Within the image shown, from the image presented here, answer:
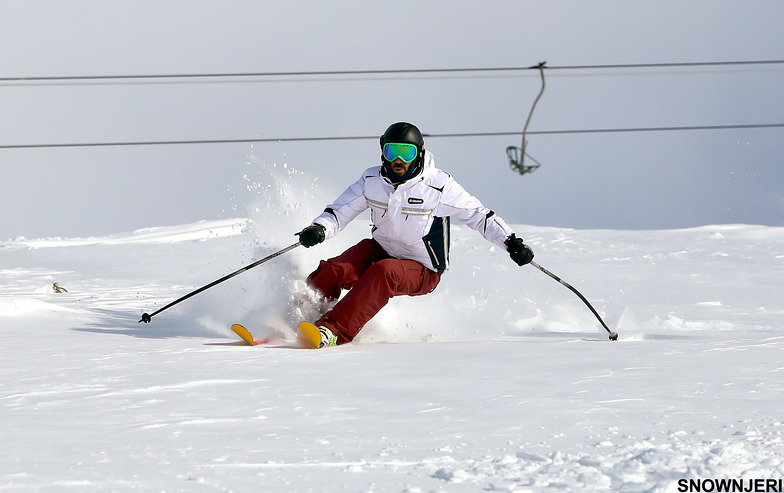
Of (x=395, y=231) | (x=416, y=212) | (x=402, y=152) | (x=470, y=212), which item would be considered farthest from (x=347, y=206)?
(x=470, y=212)

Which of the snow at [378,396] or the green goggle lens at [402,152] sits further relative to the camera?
the green goggle lens at [402,152]

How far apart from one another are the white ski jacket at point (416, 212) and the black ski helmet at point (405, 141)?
43 mm

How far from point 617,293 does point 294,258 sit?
19.2 ft

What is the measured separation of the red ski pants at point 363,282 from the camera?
5492 mm

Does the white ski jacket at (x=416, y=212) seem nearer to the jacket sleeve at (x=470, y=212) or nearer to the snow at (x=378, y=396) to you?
the jacket sleeve at (x=470, y=212)

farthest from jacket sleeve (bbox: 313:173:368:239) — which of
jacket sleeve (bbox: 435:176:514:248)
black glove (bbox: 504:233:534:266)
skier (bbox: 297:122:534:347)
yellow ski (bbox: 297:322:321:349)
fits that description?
black glove (bbox: 504:233:534:266)

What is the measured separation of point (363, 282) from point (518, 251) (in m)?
1.14

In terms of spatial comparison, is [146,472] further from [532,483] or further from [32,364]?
[32,364]

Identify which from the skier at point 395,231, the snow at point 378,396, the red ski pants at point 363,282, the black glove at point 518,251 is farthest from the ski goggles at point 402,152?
the snow at point 378,396

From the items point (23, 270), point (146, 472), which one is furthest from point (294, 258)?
point (23, 270)

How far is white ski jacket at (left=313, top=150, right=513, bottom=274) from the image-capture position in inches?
227

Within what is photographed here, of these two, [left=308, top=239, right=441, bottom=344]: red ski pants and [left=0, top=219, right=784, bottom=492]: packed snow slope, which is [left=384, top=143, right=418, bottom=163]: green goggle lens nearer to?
[left=308, top=239, right=441, bottom=344]: red ski pants

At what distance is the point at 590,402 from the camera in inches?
139

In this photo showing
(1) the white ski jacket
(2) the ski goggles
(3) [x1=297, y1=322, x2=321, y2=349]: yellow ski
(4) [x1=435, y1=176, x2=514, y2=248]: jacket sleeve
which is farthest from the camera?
(4) [x1=435, y1=176, x2=514, y2=248]: jacket sleeve
